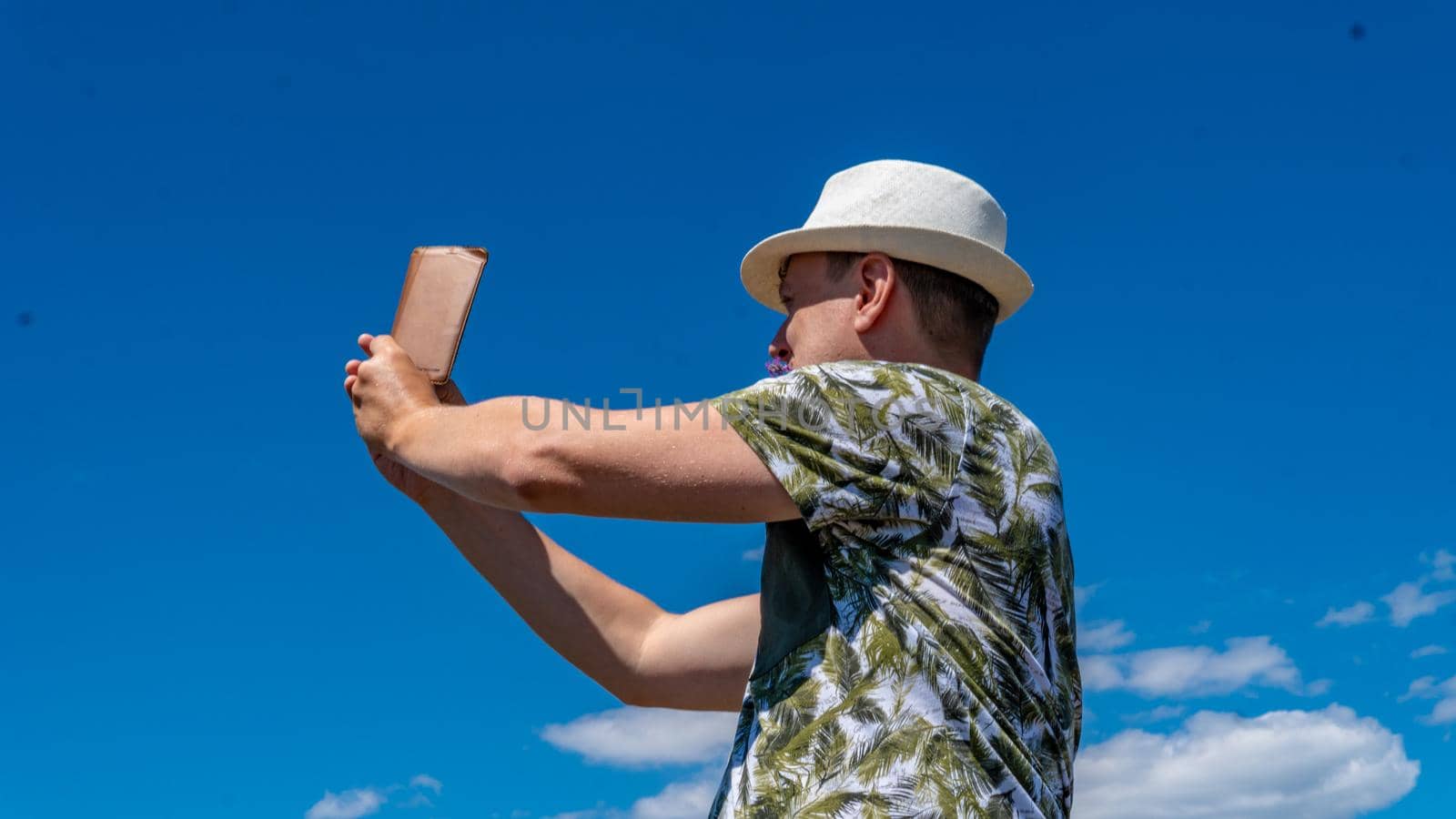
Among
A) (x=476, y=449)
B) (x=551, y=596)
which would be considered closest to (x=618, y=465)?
(x=476, y=449)

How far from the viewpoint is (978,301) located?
420cm

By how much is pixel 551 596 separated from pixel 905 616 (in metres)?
1.91

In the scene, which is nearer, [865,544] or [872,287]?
[865,544]

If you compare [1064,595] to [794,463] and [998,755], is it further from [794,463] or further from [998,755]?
[794,463]

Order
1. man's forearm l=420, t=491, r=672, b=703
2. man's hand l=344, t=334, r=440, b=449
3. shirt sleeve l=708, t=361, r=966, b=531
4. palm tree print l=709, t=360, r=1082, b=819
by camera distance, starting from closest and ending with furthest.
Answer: palm tree print l=709, t=360, r=1082, b=819
shirt sleeve l=708, t=361, r=966, b=531
man's hand l=344, t=334, r=440, b=449
man's forearm l=420, t=491, r=672, b=703

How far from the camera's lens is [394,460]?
4.31 meters

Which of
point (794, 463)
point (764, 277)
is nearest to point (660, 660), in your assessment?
point (764, 277)

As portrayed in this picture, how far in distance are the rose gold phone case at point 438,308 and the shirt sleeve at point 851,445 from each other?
46.6 inches

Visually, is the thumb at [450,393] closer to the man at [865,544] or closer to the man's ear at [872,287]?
the man at [865,544]

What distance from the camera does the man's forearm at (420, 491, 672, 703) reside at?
504 cm

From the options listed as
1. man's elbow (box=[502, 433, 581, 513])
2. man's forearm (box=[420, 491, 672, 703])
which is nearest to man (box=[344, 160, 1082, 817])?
man's elbow (box=[502, 433, 581, 513])

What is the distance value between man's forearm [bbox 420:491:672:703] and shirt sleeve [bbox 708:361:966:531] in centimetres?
169

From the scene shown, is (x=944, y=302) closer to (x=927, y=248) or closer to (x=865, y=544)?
(x=927, y=248)

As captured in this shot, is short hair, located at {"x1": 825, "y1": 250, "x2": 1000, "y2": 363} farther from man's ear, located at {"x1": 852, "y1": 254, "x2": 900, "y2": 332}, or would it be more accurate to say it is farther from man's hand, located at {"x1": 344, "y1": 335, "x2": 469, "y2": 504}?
man's hand, located at {"x1": 344, "y1": 335, "x2": 469, "y2": 504}
